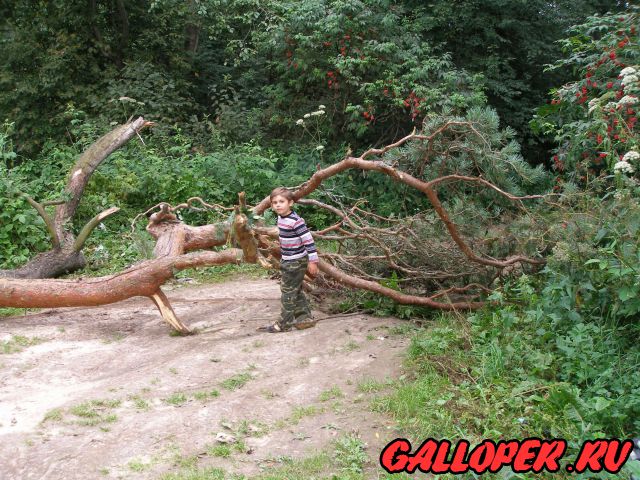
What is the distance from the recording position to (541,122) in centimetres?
932

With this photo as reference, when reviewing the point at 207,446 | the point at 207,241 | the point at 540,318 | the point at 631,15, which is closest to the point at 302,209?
the point at 207,241

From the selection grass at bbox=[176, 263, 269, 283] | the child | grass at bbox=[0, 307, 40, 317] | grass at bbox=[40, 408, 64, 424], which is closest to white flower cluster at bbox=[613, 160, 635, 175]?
the child

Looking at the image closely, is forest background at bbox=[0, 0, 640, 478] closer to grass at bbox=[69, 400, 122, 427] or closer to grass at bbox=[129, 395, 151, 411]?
grass at bbox=[129, 395, 151, 411]

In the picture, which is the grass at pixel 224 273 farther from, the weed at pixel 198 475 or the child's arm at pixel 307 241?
the weed at pixel 198 475

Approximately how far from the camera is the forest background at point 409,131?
443 centimetres

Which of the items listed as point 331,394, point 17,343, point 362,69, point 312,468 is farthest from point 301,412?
point 362,69

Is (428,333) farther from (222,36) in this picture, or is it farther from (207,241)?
(222,36)

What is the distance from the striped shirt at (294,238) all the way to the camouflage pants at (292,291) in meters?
0.07

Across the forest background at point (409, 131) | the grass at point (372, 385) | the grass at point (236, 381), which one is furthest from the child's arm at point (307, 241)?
the grass at point (372, 385)

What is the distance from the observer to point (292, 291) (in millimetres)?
6152

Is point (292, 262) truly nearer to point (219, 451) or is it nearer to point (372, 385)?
point (372, 385)

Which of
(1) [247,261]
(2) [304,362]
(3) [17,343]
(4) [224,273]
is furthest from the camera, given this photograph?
(4) [224,273]

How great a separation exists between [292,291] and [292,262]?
27 cm

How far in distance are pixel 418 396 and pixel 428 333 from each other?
123 centimetres
